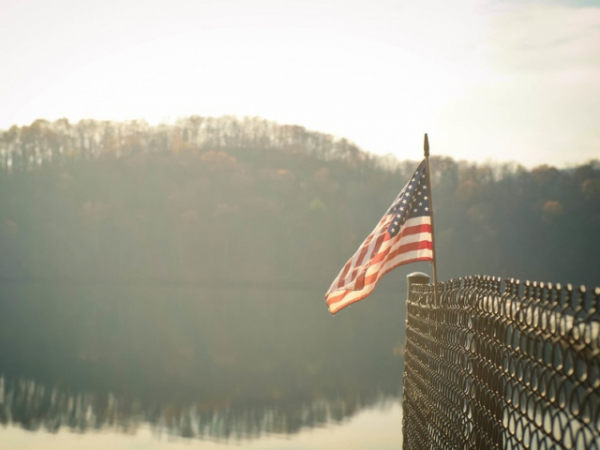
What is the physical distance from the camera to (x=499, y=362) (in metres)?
3.31

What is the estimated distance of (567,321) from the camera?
2.43 metres

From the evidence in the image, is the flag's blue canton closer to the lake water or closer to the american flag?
the american flag

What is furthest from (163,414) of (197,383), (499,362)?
(499,362)

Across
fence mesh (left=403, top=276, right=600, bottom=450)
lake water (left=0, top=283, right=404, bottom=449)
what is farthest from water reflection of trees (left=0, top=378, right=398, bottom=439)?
fence mesh (left=403, top=276, right=600, bottom=450)

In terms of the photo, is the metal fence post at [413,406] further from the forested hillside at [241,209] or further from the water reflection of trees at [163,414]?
the forested hillside at [241,209]

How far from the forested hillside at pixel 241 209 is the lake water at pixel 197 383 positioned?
48.4 meters

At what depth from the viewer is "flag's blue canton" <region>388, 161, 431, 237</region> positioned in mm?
5980

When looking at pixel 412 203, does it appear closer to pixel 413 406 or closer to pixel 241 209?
pixel 413 406

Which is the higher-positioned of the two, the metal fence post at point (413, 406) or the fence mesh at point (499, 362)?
the fence mesh at point (499, 362)

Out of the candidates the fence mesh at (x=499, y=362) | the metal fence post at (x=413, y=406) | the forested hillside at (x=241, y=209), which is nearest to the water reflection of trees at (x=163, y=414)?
the metal fence post at (x=413, y=406)

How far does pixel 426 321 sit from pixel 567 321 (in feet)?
9.67

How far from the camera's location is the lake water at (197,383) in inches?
498

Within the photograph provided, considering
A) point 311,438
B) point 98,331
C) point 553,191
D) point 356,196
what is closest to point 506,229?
point 553,191

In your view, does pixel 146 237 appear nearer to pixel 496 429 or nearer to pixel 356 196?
pixel 356 196
